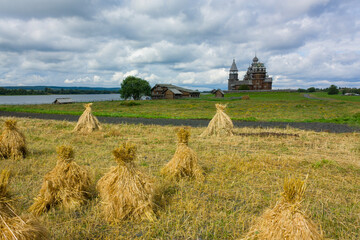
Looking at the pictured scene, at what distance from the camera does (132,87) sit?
8638 centimetres

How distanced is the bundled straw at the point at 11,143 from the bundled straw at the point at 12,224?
24.1 feet

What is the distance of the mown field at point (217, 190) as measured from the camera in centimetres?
474

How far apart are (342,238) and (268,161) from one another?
5.13m

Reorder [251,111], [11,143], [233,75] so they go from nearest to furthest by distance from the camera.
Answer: [11,143] → [251,111] → [233,75]

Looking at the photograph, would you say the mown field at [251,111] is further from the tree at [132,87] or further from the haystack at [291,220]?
the tree at [132,87]

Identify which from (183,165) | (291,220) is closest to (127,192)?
(183,165)

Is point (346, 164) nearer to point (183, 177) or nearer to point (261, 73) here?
point (183, 177)

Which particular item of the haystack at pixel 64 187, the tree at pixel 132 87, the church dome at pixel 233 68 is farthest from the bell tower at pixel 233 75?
the haystack at pixel 64 187

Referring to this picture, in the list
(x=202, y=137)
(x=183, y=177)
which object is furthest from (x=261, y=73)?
(x=183, y=177)

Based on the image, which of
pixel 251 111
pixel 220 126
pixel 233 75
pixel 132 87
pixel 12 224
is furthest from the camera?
pixel 233 75

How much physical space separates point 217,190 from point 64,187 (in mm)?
4244

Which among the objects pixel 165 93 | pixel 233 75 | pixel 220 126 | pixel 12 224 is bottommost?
pixel 220 126

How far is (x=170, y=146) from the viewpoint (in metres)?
12.7

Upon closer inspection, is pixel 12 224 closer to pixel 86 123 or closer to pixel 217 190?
pixel 217 190
